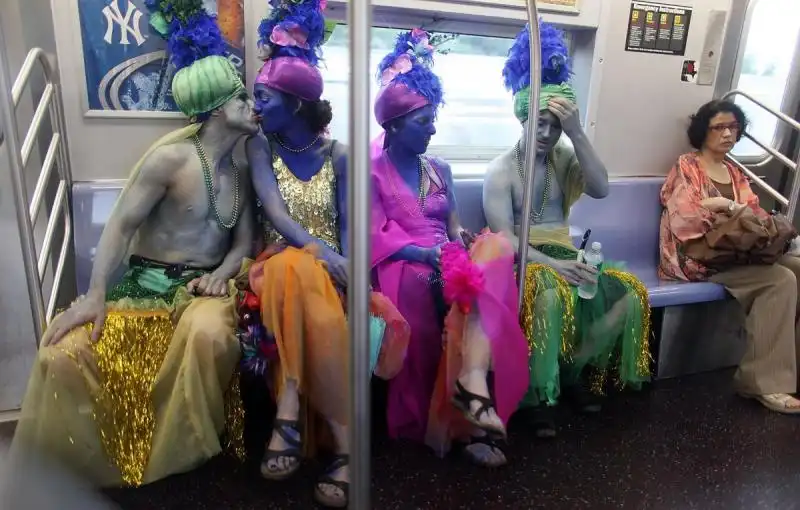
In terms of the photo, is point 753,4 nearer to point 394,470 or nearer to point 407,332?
point 407,332

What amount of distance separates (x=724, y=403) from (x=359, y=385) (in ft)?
7.45

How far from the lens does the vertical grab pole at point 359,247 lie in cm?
95

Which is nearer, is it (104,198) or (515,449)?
(515,449)

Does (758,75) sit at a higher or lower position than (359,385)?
higher

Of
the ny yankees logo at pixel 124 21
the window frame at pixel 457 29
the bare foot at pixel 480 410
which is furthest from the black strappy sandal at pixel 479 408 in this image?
the ny yankees logo at pixel 124 21

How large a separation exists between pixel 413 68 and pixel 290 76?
0.48 m

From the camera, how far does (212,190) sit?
2.21 meters

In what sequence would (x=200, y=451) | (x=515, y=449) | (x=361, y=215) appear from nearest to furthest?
1. (x=361, y=215)
2. (x=200, y=451)
3. (x=515, y=449)

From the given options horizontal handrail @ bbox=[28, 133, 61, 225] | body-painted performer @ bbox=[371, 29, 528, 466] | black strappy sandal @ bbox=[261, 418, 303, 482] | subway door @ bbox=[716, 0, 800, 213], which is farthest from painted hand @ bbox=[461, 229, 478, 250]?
subway door @ bbox=[716, 0, 800, 213]

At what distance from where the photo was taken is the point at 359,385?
41.0 inches

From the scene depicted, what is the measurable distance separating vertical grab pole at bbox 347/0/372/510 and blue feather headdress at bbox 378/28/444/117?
144 centimetres

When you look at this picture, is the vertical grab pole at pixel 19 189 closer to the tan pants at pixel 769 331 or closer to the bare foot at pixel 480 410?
the bare foot at pixel 480 410

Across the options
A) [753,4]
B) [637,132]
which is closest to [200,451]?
[637,132]

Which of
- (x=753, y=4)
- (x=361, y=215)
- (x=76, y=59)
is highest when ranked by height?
(x=753, y=4)
